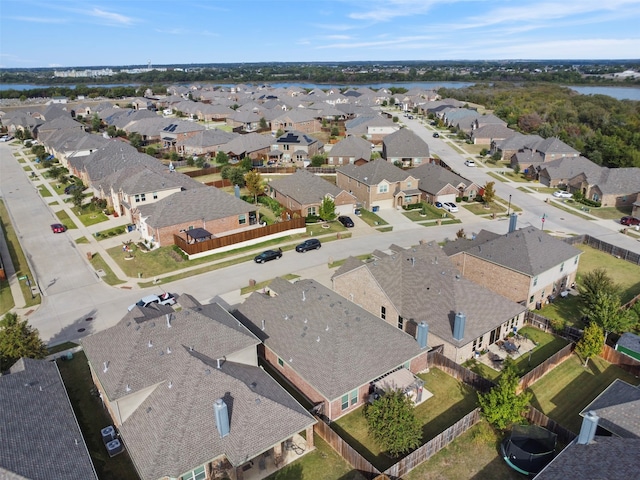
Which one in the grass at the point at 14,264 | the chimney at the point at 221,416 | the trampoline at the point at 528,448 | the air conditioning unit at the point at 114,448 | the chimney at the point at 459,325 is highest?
the chimney at the point at 221,416

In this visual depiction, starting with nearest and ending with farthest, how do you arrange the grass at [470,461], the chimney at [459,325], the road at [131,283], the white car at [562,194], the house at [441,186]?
1. the grass at [470,461]
2. the chimney at [459,325]
3. the road at [131,283]
4. the house at [441,186]
5. the white car at [562,194]

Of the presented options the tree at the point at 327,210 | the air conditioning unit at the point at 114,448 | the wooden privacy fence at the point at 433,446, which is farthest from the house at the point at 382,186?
the air conditioning unit at the point at 114,448

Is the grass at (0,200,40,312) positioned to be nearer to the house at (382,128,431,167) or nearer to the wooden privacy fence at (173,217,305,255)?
the wooden privacy fence at (173,217,305,255)

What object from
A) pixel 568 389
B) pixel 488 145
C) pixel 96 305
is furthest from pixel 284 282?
pixel 488 145

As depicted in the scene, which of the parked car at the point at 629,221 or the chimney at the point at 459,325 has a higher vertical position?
the chimney at the point at 459,325

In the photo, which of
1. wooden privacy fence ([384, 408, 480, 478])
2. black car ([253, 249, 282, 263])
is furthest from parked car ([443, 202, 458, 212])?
wooden privacy fence ([384, 408, 480, 478])

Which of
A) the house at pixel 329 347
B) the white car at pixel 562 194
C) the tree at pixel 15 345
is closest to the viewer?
the house at pixel 329 347

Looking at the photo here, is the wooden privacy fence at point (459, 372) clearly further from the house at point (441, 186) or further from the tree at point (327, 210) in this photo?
the house at point (441, 186)
